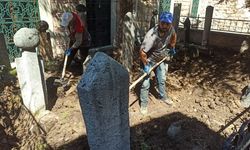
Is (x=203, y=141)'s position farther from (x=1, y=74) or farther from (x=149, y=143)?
(x=1, y=74)

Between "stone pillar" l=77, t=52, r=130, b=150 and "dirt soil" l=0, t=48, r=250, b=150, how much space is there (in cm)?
126

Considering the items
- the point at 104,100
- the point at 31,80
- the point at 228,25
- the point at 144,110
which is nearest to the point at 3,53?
the point at 31,80

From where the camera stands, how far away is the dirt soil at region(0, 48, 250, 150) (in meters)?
3.41

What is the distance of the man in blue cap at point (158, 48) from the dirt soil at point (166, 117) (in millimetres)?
365

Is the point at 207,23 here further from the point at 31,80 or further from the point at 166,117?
the point at 31,80

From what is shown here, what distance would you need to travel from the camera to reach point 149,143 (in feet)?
11.0

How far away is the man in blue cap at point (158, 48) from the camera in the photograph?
3852mm

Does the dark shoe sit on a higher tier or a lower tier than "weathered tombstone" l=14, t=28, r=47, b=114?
lower

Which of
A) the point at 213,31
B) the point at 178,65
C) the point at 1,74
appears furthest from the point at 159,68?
the point at 213,31

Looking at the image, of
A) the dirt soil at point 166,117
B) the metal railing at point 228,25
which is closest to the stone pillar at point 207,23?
the dirt soil at point 166,117

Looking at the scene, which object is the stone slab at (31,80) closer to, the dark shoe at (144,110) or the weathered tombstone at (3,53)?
the weathered tombstone at (3,53)

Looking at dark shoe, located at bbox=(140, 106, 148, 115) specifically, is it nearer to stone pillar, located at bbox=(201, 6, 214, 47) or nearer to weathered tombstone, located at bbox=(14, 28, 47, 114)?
weathered tombstone, located at bbox=(14, 28, 47, 114)

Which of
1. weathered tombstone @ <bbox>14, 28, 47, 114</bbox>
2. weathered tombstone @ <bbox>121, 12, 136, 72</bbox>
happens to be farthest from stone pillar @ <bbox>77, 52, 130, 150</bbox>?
weathered tombstone @ <bbox>121, 12, 136, 72</bbox>

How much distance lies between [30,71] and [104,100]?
2.09 m
